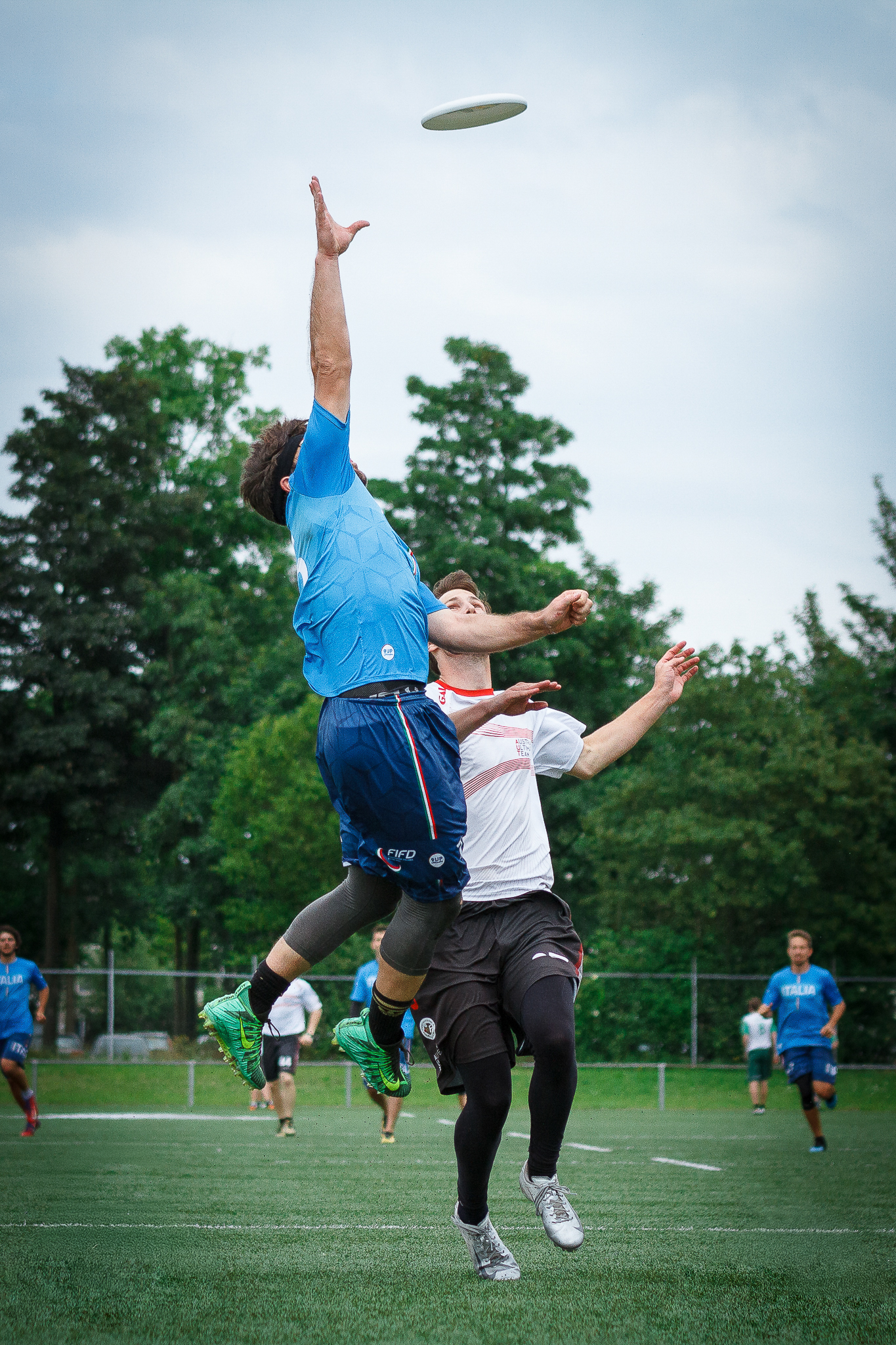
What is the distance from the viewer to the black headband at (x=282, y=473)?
429 centimetres

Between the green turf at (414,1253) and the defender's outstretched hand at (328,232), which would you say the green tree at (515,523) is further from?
the defender's outstretched hand at (328,232)

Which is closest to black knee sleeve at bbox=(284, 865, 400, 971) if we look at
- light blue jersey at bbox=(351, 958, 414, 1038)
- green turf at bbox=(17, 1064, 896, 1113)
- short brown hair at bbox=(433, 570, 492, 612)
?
short brown hair at bbox=(433, 570, 492, 612)

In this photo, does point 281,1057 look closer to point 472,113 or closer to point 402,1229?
point 402,1229

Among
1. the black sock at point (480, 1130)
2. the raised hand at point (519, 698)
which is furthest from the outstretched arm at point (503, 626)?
the black sock at point (480, 1130)

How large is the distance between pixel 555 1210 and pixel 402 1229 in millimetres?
1793

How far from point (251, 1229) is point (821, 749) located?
2460 cm

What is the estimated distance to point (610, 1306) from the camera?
418cm

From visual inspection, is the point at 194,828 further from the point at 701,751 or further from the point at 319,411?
the point at 319,411

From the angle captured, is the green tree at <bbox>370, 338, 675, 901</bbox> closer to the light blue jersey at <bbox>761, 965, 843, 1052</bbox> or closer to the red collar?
the light blue jersey at <bbox>761, 965, 843, 1052</bbox>

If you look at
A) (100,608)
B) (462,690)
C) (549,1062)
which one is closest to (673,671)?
(462,690)

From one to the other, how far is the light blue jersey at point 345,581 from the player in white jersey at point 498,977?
54cm

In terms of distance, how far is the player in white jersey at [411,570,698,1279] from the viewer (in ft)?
15.7

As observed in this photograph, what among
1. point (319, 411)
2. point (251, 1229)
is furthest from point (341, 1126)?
point (319, 411)

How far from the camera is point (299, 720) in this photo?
33.9 meters
